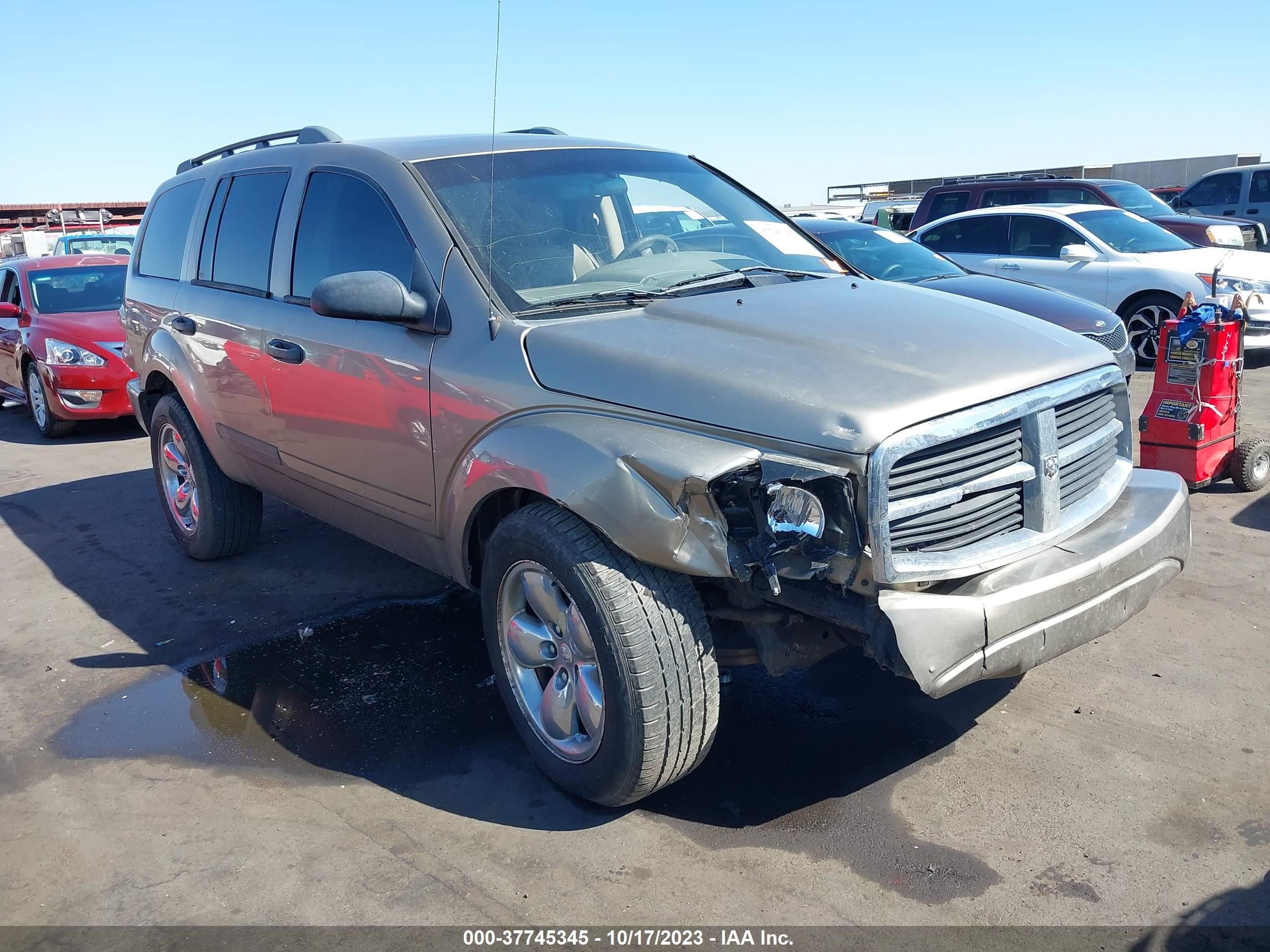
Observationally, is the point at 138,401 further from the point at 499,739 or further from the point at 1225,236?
the point at 1225,236

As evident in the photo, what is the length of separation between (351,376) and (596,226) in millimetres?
1065

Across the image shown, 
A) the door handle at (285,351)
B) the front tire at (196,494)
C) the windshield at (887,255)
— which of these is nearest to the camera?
the door handle at (285,351)

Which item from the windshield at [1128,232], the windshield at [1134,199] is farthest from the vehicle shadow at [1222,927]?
the windshield at [1134,199]

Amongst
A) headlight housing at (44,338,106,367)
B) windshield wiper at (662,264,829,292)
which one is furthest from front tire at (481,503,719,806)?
headlight housing at (44,338,106,367)

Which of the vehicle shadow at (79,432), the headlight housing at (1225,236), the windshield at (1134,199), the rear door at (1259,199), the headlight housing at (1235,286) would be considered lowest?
the vehicle shadow at (79,432)

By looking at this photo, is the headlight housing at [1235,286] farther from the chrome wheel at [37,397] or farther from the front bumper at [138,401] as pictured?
the chrome wheel at [37,397]

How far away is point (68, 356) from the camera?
9305mm

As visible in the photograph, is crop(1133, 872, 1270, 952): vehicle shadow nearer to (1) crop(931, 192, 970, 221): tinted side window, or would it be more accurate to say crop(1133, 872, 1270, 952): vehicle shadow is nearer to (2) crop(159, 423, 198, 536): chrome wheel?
(2) crop(159, 423, 198, 536): chrome wheel

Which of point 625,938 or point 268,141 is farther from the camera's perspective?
point 268,141

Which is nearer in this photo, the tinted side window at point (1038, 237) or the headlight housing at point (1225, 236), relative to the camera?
the tinted side window at point (1038, 237)

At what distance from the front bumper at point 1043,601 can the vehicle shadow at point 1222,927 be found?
711mm

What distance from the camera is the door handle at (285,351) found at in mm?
4105

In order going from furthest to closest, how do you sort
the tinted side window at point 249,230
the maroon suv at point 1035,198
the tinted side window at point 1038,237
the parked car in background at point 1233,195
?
the parked car in background at point 1233,195, the maroon suv at point 1035,198, the tinted side window at point 1038,237, the tinted side window at point 249,230

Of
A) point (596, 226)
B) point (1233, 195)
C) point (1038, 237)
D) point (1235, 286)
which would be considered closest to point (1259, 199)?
point (1233, 195)
